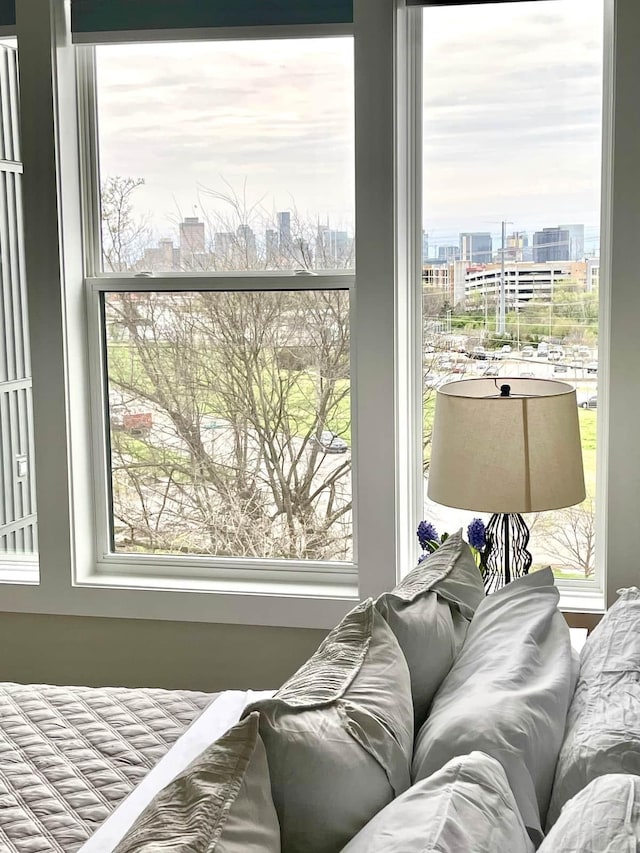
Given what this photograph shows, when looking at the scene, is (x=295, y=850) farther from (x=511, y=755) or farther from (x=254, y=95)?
(x=254, y=95)

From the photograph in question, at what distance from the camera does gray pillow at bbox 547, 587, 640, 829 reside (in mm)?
1279

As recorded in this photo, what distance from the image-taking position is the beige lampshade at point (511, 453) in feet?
7.16

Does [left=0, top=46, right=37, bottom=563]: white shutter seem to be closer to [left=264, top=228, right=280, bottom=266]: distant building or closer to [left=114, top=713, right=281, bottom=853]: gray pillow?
[left=264, top=228, right=280, bottom=266]: distant building

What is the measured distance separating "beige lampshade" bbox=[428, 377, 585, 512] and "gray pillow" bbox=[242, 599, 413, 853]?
A: 0.80 meters

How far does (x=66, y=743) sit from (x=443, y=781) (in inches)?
47.3

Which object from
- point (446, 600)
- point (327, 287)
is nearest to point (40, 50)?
point (327, 287)

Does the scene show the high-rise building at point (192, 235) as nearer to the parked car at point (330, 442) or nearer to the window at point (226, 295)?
the window at point (226, 295)

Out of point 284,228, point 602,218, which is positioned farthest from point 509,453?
point 284,228

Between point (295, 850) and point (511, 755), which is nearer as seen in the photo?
point (295, 850)

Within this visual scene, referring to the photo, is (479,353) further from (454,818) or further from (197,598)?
(454,818)

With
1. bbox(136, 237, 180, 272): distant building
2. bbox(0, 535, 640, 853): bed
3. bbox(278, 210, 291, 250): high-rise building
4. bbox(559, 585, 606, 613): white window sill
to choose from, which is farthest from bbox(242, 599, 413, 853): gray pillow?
bbox(136, 237, 180, 272): distant building

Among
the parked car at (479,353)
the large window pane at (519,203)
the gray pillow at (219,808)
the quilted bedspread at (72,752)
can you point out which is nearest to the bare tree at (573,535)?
the large window pane at (519,203)

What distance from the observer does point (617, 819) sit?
990 mm

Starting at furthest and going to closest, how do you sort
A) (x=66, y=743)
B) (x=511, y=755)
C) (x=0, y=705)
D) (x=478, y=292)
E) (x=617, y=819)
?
1. (x=478, y=292)
2. (x=0, y=705)
3. (x=66, y=743)
4. (x=511, y=755)
5. (x=617, y=819)
